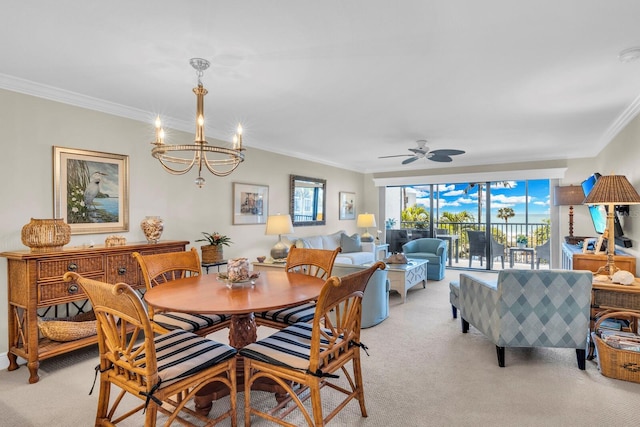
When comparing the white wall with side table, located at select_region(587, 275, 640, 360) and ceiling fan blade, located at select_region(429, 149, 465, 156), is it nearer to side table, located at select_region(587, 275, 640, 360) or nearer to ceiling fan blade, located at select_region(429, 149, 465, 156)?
ceiling fan blade, located at select_region(429, 149, 465, 156)

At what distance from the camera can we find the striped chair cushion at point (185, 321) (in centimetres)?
233

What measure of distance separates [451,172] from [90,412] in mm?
7006

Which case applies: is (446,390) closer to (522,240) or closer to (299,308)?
(299,308)

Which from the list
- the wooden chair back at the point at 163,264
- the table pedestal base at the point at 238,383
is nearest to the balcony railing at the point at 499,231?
the wooden chair back at the point at 163,264

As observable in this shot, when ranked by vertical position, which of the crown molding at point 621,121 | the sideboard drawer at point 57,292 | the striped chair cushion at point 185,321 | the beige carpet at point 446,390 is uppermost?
the crown molding at point 621,121

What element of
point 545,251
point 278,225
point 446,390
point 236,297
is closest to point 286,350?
point 236,297

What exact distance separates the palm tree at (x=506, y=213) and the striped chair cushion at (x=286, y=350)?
705 cm

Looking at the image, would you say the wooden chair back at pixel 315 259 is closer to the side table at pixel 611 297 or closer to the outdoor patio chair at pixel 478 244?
the side table at pixel 611 297

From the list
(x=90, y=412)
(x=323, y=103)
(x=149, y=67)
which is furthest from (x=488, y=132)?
(x=90, y=412)

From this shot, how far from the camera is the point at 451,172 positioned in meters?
7.39

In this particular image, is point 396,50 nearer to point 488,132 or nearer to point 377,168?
point 488,132

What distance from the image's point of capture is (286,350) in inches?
73.7

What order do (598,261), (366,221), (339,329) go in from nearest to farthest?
(339,329)
(598,261)
(366,221)

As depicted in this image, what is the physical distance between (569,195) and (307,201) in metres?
4.45
